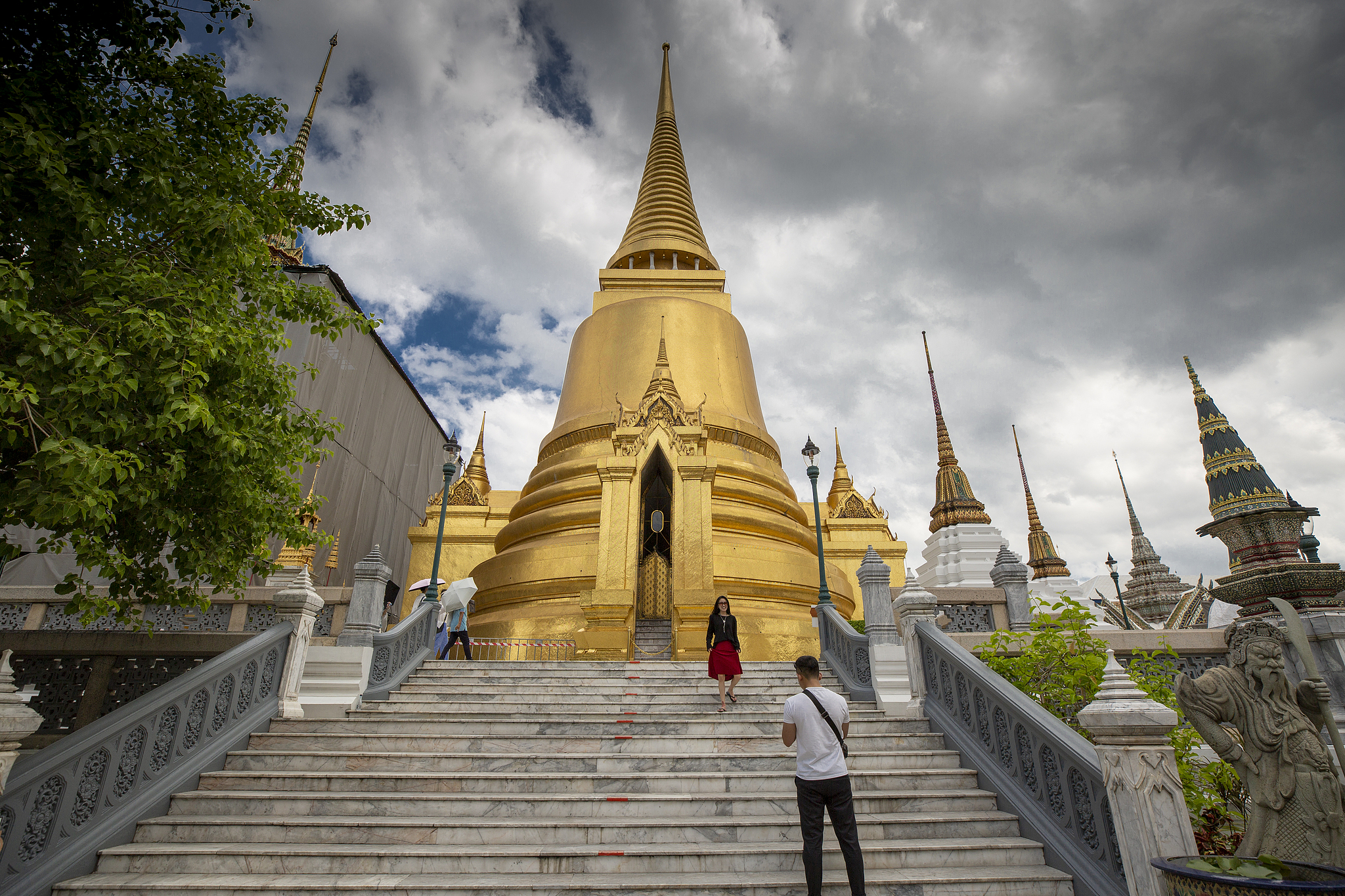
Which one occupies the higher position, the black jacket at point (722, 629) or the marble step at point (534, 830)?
the black jacket at point (722, 629)

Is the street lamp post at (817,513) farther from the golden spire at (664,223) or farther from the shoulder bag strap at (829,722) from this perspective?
the golden spire at (664,223)

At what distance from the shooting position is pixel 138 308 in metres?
4.40

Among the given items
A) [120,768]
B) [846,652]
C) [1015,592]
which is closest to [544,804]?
[120,768]

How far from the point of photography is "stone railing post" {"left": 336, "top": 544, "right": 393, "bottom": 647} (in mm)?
7777

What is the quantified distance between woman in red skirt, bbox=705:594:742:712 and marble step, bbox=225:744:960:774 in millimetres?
1219

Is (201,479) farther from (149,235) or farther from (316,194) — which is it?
(316,194)

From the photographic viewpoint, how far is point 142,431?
A: 15.6 ft

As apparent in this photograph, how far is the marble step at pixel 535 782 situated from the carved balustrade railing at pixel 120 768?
0.39 meters

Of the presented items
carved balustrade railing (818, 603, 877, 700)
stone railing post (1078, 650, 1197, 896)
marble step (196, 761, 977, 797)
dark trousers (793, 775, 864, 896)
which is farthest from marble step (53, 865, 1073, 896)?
carved balustrade railing (818, 603, 877, 700)

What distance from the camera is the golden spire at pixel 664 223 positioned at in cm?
2028

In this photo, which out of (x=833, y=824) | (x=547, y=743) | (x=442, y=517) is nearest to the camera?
(x=833, y=824)

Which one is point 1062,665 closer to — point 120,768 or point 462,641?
point 120,768

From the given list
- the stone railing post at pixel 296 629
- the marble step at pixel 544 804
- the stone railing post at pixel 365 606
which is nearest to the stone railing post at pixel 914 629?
the marble step at pixel 544 804

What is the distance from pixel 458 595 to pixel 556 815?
6.16 metres
